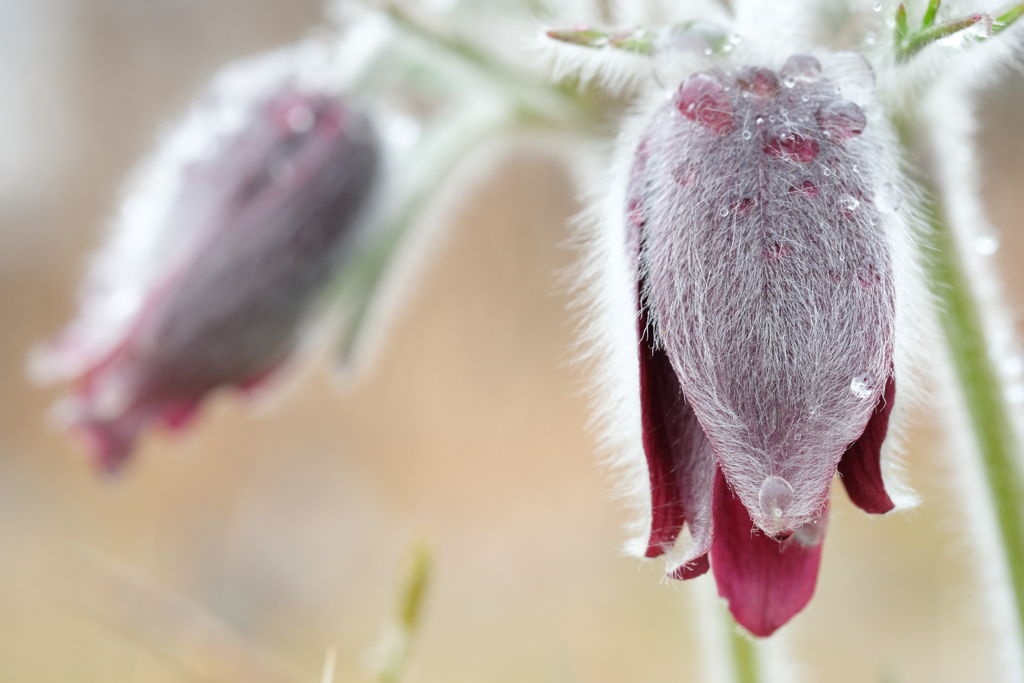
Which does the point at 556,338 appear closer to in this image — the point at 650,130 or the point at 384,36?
the point at 384,36

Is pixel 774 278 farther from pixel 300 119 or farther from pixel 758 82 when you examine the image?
pixel 300 119

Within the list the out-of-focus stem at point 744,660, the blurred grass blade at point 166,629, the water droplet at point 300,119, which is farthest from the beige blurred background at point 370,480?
the water droplet at point 300,119

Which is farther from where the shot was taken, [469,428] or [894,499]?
[469,428]

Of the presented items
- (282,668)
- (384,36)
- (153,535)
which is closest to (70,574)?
(282,668)

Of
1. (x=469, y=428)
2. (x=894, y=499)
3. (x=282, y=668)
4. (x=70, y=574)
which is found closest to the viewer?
(x=894, y=499)

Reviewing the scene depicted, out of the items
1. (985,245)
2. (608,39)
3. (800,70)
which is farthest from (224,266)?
(985,245)

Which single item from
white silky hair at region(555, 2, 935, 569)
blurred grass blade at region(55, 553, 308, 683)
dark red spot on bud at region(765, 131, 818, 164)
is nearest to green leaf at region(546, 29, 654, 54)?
white silky hair at region(555, 2, 935, 569)
